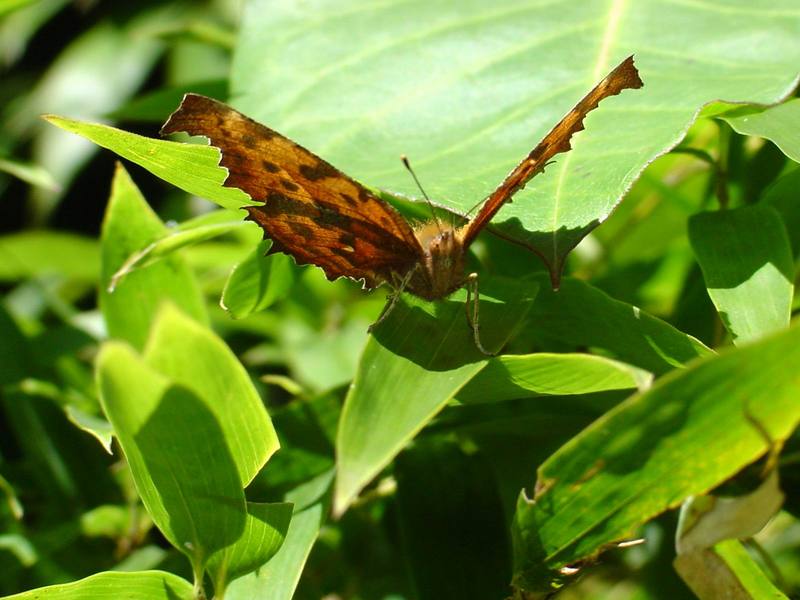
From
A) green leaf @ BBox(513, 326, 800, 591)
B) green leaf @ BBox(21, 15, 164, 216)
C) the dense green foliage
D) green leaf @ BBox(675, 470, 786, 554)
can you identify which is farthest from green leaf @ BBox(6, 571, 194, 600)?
green leaf @ BBox(21, 15, 164, 216)

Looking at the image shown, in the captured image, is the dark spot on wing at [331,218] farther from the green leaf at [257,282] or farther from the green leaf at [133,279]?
the green leaf at [133,279]

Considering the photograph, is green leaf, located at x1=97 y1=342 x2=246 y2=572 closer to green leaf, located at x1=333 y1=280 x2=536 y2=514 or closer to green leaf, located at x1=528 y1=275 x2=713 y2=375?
green leaf, located at x1=333 y1=280 x2=536 y2=514

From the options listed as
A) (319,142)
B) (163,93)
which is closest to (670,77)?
(319,142)

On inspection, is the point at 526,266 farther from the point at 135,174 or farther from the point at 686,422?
the point at 135,174

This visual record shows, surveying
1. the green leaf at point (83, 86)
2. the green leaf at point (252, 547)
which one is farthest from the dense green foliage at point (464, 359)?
the green leaf at point (83, 86)

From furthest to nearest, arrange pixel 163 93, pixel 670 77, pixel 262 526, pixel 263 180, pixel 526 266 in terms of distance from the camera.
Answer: pixel 163 93, pixel 526 266, pixel 670 77, pixel 263 180, pixel 262 526

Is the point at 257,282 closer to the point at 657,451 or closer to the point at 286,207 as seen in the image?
the point at 286,207
